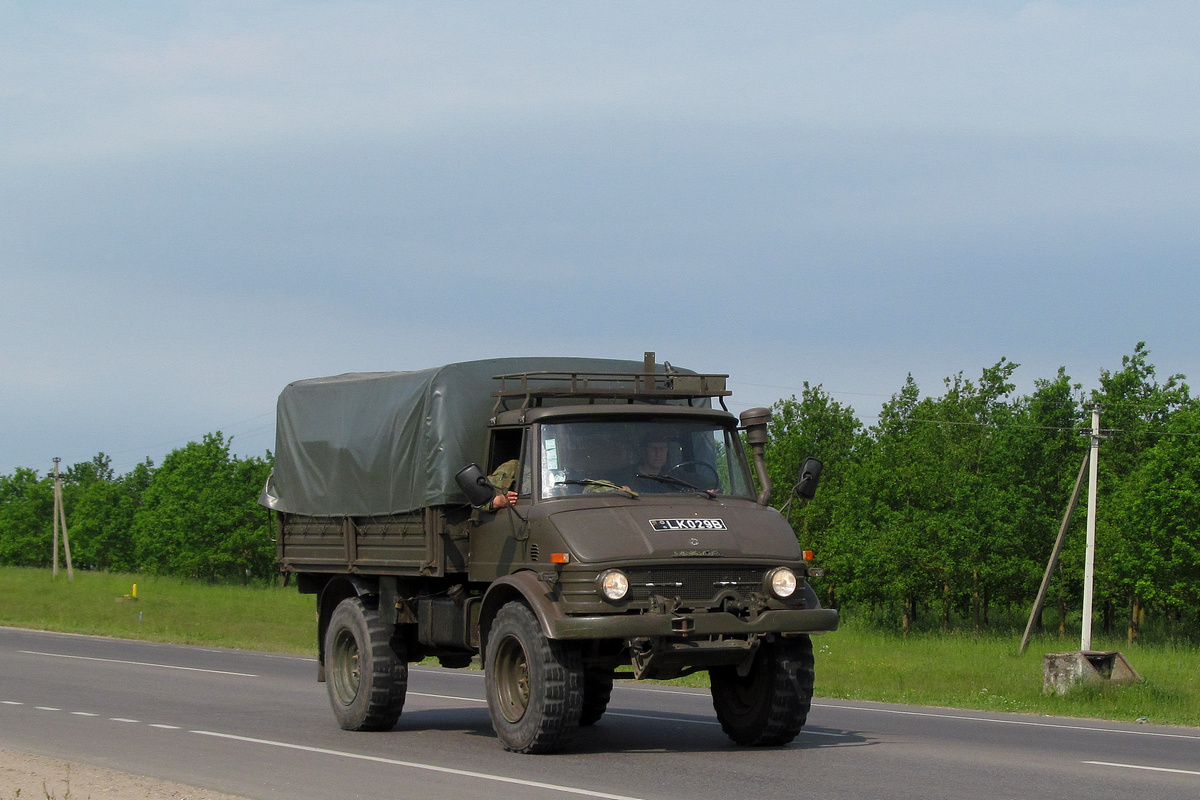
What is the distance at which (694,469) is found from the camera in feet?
40.4

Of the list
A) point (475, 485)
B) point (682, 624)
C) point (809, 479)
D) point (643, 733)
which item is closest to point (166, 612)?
point (643, 733)

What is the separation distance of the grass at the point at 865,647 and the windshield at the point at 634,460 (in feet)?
31.5

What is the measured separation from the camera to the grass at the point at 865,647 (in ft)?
72.6

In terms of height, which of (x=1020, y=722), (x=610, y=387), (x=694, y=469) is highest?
(x=610, y=387)

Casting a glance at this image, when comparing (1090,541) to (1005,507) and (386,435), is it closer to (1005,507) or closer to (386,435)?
(386,435)

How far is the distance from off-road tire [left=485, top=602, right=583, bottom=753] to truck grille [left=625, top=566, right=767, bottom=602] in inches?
30.9

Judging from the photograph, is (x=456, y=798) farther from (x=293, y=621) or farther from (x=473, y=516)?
(x=293, y=621)

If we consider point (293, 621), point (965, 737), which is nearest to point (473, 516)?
point (965, 737)

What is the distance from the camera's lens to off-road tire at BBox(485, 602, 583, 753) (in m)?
11.2

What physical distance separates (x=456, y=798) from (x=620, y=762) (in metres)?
2.31

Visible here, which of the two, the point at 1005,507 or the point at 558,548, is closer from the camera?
the point at 558,548

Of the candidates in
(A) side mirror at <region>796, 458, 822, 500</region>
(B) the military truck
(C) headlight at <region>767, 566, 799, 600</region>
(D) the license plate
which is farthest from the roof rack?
(C) headlight at <region>767, 566, 799, 600</region>

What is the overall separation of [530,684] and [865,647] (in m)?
38.1

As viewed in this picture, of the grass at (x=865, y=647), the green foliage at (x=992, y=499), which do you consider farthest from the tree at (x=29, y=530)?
the green foliage at (x=992, y=499)
